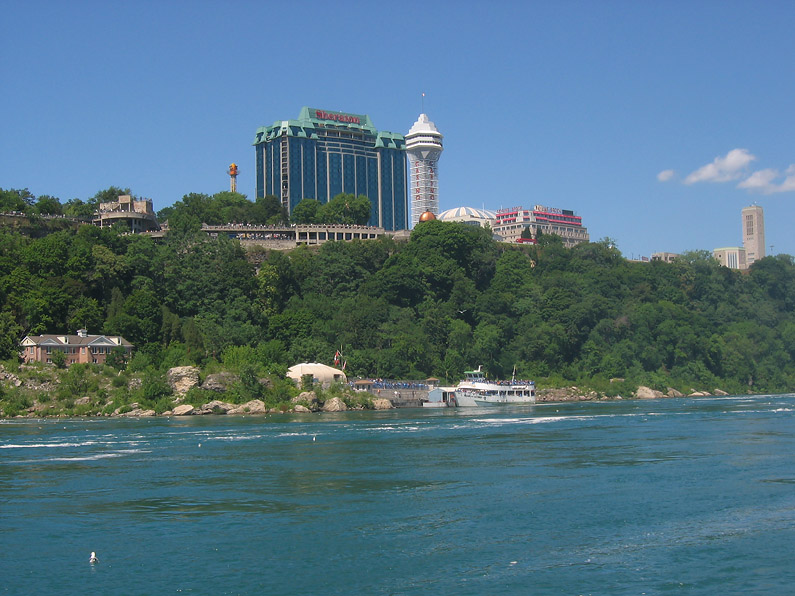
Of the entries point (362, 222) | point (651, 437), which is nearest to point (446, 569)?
point (651, 437)

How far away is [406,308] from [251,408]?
113 ft

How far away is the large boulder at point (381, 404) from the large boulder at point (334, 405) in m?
4.13

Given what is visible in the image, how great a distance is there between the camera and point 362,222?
149875mm

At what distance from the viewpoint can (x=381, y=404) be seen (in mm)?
92562

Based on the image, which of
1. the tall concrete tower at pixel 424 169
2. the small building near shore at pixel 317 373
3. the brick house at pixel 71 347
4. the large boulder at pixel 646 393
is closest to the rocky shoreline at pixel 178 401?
the small building near shore at pixel 317 373

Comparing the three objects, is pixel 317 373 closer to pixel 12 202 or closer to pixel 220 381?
pixel 220 381

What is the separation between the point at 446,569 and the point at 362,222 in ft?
414

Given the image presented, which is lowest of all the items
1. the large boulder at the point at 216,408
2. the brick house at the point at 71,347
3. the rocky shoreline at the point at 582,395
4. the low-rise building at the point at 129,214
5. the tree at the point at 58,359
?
the rocky shoreline at the point at 582,395

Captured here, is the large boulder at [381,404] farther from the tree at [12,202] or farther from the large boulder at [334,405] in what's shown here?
the tree at [12,202]

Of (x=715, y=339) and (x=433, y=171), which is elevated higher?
(x=433, y=171)

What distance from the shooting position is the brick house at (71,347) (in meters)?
88.5

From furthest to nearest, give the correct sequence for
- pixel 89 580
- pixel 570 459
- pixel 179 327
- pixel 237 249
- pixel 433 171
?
pixel 433 171, pixel 237 249, pixel 179 327, pixel 570 459, pixel 89 580

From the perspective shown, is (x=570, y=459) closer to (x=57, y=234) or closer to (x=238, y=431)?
(x=238, y=431)

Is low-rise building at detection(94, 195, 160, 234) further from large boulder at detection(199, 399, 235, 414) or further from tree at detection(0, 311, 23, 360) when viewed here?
large boulder at detection(199, 399, 235, 414)
